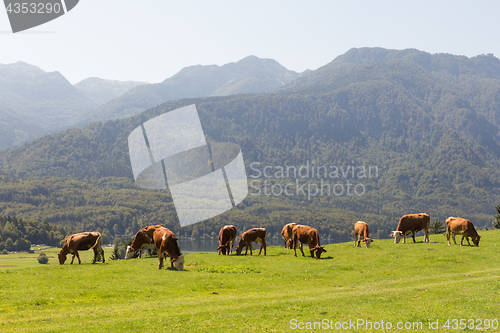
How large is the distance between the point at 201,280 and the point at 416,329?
43.4 ft

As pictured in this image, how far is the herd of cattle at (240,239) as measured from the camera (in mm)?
27969

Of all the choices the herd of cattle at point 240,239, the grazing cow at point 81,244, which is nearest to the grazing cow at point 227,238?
the herd of cattle at point 240,239

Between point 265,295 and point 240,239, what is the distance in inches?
654

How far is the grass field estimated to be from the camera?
15.3m

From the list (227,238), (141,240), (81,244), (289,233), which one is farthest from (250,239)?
(81,244)

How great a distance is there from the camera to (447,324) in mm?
15133

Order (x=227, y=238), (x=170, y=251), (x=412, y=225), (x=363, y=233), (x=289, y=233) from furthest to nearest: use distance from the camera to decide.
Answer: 1. (x=412, y=225)
2. (x=289, y=233)
3. (x=363, y=233)
4. (x=227, y=238)
5. (x=170, y=251)

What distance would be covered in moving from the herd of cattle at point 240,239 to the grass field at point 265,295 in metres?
1.87

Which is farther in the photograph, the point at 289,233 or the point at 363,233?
the point at 289,233

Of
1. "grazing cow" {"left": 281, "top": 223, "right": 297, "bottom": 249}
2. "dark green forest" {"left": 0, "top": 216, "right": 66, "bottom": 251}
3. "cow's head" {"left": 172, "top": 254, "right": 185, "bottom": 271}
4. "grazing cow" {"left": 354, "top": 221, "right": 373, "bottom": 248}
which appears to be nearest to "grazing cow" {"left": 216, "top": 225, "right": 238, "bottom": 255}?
"grazing cow" {"left": 281, "top": 223, "right": 297, "bottom": 249}

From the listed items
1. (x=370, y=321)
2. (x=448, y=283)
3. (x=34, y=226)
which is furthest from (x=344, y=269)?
(x=34, y=226)

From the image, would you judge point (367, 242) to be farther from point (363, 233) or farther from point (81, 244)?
point (81, 244)

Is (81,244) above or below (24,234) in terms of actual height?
above

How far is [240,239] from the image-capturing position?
37.2 meters
